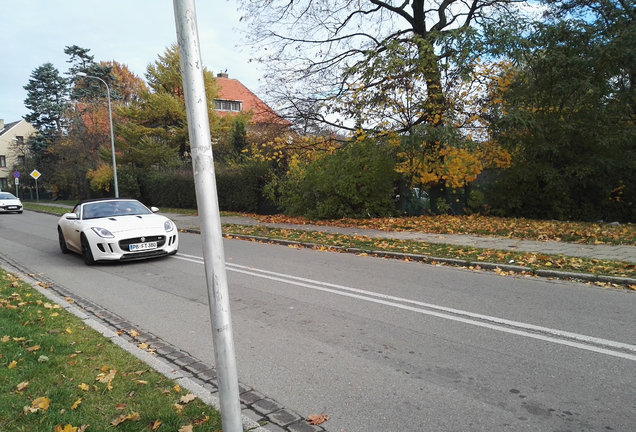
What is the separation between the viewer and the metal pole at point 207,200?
2.41m

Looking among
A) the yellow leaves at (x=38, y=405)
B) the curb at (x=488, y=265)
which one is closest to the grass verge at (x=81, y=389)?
the yellow leaves at (x=38, y=405)

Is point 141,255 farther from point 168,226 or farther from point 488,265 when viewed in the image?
point 488,265

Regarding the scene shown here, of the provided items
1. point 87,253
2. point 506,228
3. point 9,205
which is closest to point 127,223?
point 87,253

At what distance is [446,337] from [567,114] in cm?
1376

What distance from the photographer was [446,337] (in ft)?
15.8

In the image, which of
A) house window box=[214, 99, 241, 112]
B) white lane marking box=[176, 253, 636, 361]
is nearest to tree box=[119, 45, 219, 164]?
house window box=[214, 99, 241, 112]

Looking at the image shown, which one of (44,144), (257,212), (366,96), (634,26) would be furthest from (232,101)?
(634,26)

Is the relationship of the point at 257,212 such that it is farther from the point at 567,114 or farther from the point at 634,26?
the point at 634,26

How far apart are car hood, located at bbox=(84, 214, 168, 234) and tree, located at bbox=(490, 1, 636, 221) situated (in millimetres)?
10840

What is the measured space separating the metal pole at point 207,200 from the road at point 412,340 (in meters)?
0.96

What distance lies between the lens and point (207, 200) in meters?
2.44

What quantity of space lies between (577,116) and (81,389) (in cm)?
1651

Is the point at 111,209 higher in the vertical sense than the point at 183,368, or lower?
higher

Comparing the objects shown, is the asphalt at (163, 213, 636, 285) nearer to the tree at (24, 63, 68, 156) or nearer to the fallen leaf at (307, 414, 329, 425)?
the fallen leaf at (307, 414, 329, 425)
